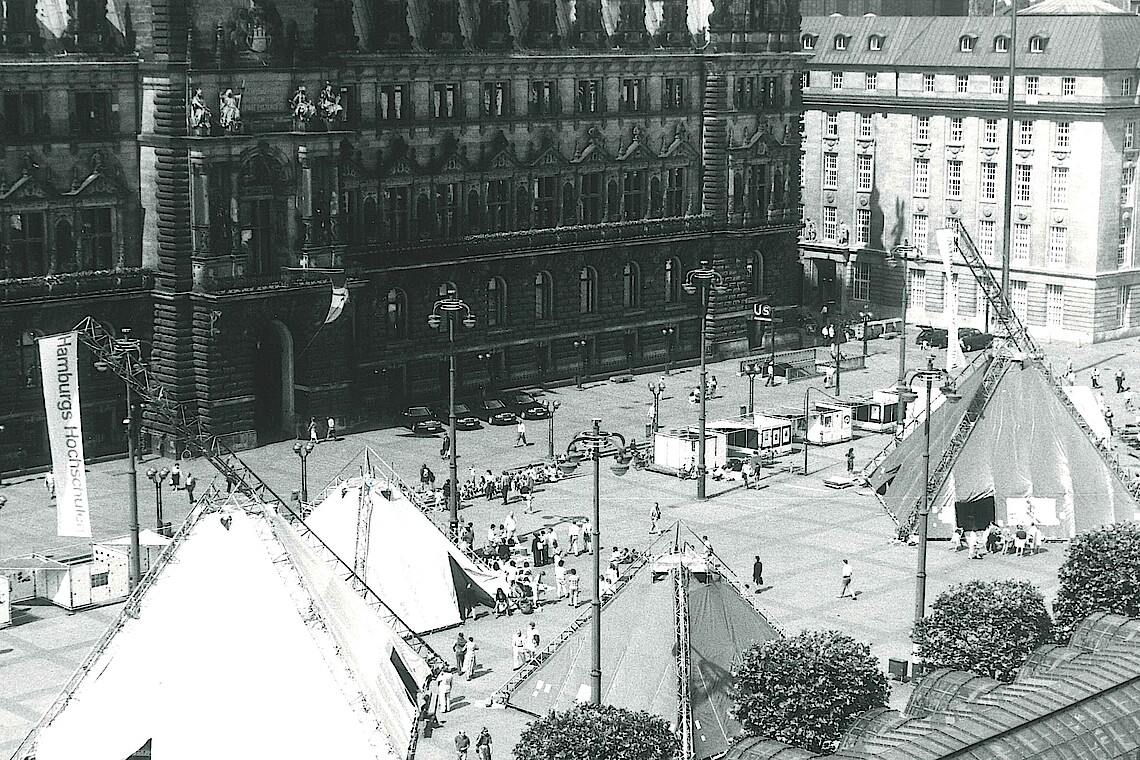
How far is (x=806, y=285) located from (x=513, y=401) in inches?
1805

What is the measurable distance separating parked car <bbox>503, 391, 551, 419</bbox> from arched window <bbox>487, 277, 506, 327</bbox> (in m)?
5.11

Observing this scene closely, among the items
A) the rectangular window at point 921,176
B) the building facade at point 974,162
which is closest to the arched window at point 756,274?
the building facade at point 974,162

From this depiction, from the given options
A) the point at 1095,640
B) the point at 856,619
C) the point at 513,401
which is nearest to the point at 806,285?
the point at 513,401

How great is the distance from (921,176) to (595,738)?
330ft

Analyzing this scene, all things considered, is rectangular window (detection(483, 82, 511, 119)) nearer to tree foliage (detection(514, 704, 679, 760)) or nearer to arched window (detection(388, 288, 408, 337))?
arched window (detection(388, 288, 408, 337))

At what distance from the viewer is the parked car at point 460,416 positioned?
112 meters

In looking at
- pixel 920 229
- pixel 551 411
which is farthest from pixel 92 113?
pixel 920 229

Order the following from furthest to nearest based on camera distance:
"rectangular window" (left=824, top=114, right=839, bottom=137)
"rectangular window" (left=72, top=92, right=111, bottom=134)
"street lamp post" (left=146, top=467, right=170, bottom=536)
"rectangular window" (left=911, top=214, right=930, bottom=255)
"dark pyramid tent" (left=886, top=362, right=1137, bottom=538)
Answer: "rectangular window" (left=824, top=114, right=839, bottom=137) < "rectangular window" (left=911, top=214, right=930, bottom=255) < "rectangular window" (left=72, top=92, right=111, bottom=134) < "dark pyramid tent" (left=886, top=362, right=1137, bottom=538) < "street lamp post" (left=146, top=467, right=170, bottom=536)

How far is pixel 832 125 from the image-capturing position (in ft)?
505

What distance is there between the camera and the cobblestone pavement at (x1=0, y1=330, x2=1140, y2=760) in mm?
70750

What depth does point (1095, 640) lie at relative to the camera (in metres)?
63.6

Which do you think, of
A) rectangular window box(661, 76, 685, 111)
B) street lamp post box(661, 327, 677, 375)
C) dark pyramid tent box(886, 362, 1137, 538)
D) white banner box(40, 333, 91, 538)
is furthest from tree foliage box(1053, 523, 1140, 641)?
rectangular window box(661, 76, 685, 111)

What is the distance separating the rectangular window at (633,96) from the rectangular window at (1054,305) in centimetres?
3111

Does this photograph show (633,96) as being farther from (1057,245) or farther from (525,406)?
(1057,245)
